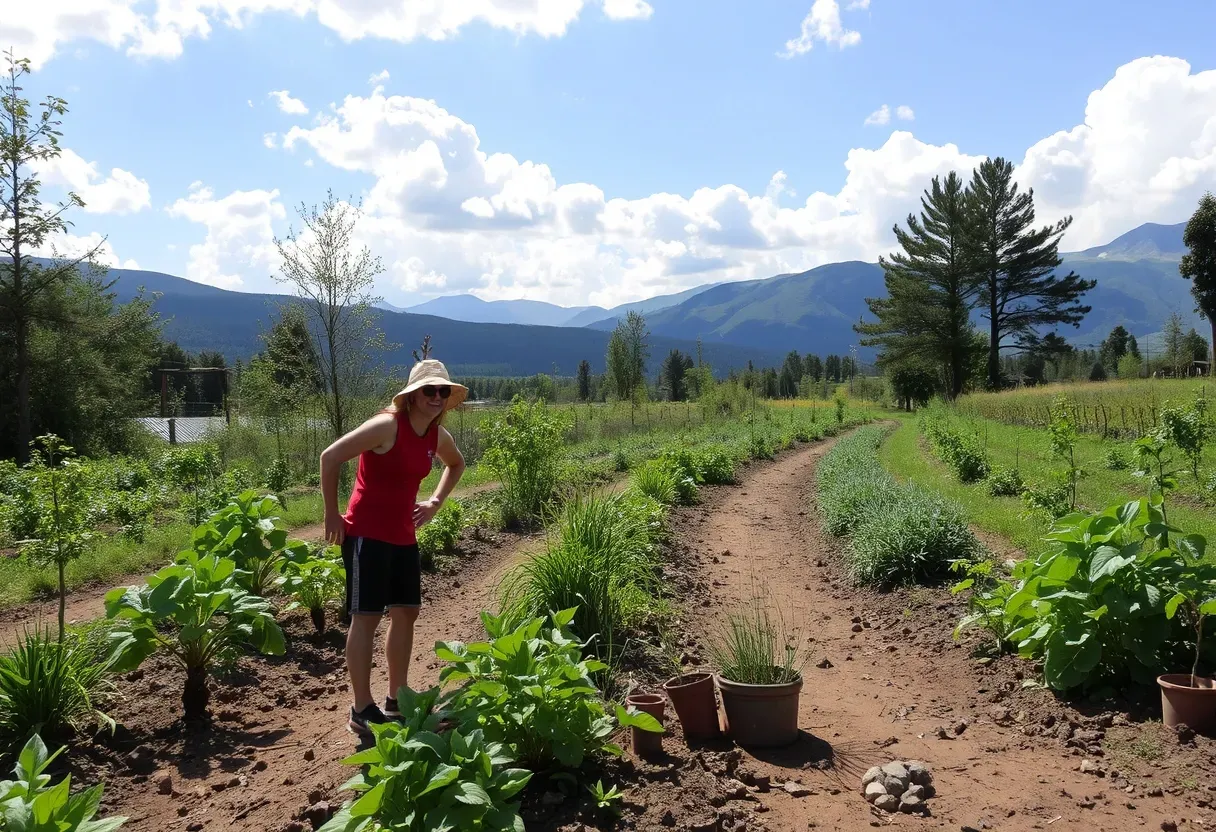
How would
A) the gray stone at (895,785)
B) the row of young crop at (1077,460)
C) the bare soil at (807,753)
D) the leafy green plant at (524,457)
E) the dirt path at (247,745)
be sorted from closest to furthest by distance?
the bare soil at (807,753), the gray stone at (895,785), the dirt path at (247,745), the row of young crop at (1077,460), the leafy green plant at (524,457)

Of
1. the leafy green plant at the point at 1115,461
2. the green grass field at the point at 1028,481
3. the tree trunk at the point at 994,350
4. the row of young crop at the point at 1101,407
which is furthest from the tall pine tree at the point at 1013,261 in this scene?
the leafy green plant at the point at 1115,461

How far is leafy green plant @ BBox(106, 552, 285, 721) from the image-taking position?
4.04 m

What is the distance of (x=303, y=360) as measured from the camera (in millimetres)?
16625

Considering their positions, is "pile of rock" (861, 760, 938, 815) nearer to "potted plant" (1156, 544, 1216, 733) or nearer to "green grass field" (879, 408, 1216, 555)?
"potted plant" (1156, 544, 1216, 733)

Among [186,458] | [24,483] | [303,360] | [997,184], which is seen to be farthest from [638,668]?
[997,184]

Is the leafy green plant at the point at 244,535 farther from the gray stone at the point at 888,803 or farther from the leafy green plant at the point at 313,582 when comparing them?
the gray stone at the point at 888,803

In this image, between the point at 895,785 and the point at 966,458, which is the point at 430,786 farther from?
the point at 966,458

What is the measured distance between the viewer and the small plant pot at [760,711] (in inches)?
144

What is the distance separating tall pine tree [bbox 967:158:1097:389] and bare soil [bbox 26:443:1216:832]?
4353 centimetres

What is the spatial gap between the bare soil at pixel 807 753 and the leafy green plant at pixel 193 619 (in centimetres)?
31

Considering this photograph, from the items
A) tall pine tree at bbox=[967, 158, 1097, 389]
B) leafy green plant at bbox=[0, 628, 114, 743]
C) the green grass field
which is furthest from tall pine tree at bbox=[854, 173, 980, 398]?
leafy green plant at bbox=[0, 628, 114, 743]

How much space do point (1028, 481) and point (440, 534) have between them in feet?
32.3

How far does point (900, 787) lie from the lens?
3213 millimetres

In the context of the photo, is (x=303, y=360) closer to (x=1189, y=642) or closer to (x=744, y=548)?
(x=744, y=548)
